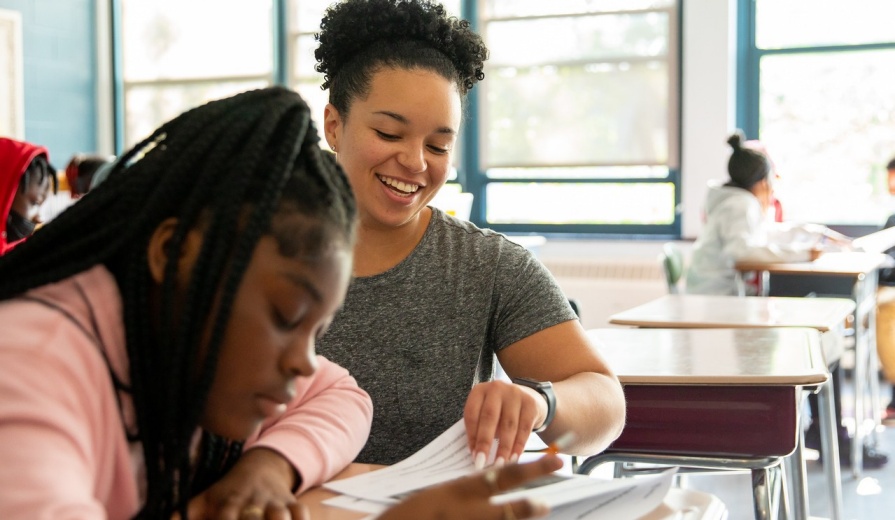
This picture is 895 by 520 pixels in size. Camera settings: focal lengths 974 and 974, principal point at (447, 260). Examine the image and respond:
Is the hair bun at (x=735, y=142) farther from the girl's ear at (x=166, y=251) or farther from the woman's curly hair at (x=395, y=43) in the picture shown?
the girl's ear at (x=166, y=251)

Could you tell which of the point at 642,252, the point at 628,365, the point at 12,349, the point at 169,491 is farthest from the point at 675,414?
the point at 642,252

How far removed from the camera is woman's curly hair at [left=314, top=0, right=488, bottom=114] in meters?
1.43

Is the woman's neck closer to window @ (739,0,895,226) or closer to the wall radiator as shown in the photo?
the wall radiator

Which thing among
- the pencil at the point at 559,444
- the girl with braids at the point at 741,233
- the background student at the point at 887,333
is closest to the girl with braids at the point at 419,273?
the pencil at the point at 559,444

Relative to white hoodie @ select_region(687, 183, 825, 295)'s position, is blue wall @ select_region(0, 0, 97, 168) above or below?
above

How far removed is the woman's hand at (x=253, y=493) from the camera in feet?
2.43

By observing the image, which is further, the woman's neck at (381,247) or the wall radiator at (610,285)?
the wall radiator at (610,285)

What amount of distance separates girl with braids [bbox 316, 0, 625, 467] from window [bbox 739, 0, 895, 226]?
449 centimetres

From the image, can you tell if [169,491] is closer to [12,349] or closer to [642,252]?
[12,349]

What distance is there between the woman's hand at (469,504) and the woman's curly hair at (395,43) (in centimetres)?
92

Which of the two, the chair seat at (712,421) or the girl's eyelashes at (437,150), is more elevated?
the girl's eyelashes at (437,150)

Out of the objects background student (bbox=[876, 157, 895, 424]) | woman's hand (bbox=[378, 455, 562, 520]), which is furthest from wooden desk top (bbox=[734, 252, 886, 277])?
woman's hand (bbox=[378, 455, 562, 520])

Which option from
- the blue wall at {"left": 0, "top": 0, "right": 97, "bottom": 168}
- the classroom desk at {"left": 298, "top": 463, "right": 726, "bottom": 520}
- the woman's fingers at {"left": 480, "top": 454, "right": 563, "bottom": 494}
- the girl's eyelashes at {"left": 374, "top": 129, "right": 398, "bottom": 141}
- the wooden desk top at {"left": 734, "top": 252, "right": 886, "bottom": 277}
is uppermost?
the blue wall at {"left": 0, "top": 0, "right": 97, "bottom": 168}

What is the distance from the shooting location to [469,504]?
22.8 inches
